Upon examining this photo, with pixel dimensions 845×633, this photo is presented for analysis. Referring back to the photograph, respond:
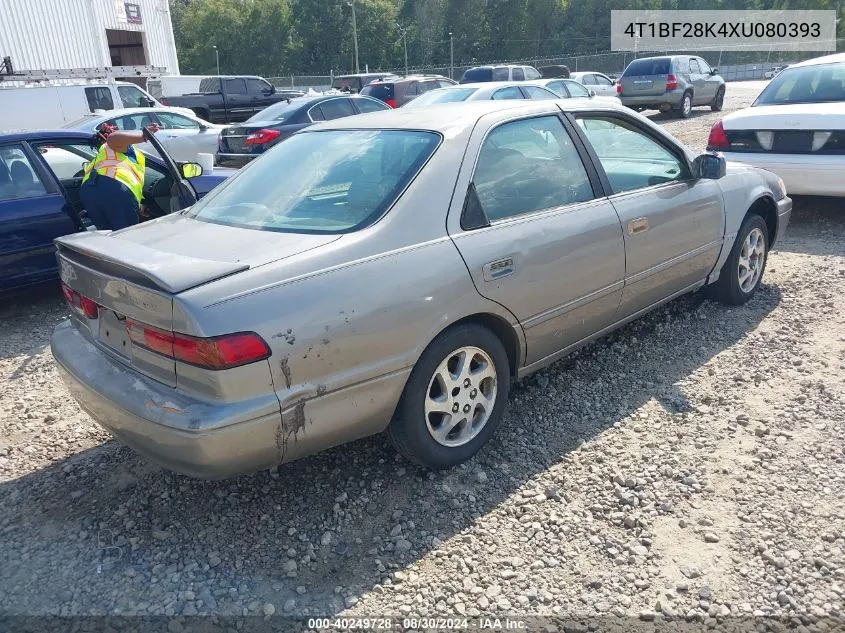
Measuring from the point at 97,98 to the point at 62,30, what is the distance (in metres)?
12.8

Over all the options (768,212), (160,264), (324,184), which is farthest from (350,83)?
(160,264)

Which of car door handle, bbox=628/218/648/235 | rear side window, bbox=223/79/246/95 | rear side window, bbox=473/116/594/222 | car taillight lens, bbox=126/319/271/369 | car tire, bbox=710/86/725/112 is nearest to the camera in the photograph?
car taillight lens, bbox=126/319/271/369

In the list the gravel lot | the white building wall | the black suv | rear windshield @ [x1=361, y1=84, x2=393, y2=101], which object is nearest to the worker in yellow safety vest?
the gravel lot

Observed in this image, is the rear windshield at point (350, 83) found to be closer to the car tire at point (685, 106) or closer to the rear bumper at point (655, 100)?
the rear bumper at point (655, 100)

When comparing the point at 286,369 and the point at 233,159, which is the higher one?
the point at 286,369

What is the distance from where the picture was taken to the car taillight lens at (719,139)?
23.1 feet

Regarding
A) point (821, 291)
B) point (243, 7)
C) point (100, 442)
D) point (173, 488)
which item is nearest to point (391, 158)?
point (173, 488)

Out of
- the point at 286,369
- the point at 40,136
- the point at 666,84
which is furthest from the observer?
the point at 666,84

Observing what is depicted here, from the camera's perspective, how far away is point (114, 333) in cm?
284

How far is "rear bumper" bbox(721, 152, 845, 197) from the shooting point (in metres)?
6.32

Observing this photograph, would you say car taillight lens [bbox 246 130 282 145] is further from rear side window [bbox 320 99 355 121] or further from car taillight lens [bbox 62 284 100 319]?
car taillight lens [bbox 62 284 100 319]

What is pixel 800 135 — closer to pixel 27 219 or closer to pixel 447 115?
pixel 447 115

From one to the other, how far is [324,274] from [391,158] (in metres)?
0.87

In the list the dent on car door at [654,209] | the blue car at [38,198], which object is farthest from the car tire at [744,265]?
the blue car at [38,198]
